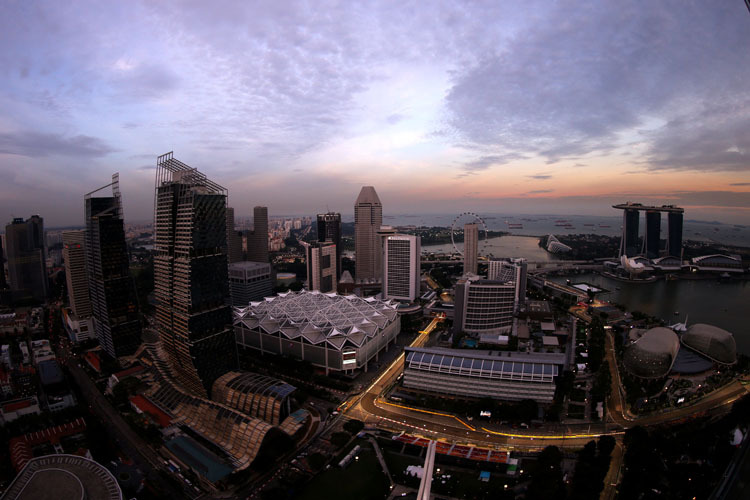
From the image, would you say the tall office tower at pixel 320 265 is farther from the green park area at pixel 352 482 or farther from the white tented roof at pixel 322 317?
the green park area at pixel 352 482

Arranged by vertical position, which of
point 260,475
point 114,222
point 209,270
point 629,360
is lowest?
point 260,475

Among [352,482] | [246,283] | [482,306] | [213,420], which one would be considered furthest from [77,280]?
[482,306]

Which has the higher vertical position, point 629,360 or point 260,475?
point 629,360

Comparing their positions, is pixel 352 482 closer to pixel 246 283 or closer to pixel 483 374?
pixel 483 374

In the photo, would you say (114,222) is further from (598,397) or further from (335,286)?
(598,397)

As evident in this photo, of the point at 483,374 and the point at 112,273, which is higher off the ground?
the point at 112,273

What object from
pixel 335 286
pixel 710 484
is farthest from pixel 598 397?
pixel 335 286
